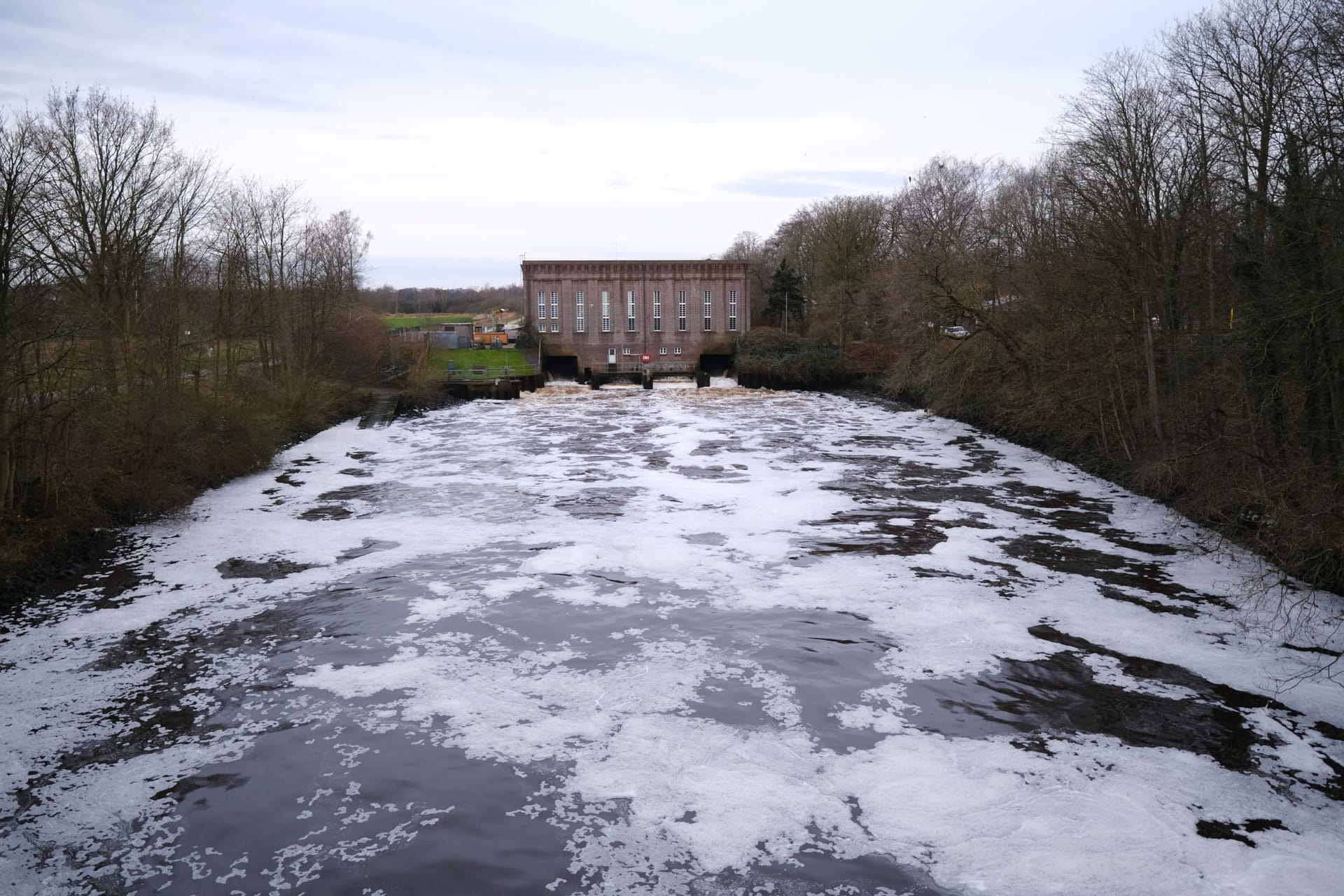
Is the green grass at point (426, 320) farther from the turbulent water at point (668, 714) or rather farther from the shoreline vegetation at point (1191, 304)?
the turbulent water at point (668, 714)

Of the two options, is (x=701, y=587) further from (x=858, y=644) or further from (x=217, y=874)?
(x=217, y=874)

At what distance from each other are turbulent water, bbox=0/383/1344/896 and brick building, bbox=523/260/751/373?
41652 mm

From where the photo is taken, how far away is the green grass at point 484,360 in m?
46.6

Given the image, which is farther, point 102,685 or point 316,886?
point 102,685

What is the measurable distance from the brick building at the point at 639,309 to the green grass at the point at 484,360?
3341 millimetres

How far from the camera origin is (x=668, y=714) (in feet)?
27.6

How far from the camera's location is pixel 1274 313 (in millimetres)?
11312

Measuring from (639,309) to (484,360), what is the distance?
35.2 feet

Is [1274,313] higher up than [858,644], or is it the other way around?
[1274,313]

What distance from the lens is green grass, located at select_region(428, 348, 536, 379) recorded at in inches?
1836

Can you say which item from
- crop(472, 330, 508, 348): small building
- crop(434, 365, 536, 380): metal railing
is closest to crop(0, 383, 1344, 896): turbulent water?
crop(434, 365, 536, 380): metal railing

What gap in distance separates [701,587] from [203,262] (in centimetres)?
1736

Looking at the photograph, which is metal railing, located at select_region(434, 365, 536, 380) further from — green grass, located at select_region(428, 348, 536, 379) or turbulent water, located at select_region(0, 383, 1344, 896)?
turbulent water, located at select_region(0, 383, 1344, 896)

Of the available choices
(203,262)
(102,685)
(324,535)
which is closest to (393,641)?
(102,685)
